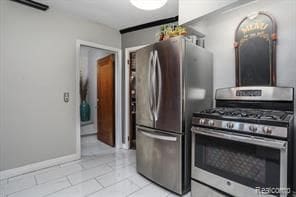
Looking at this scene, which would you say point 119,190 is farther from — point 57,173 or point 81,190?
point 57,173

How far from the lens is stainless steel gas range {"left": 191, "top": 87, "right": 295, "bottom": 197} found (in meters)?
1.26

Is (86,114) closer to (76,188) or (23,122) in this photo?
(23,122)

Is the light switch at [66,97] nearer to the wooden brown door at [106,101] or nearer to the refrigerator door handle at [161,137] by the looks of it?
the wooden brown door at [106,101]

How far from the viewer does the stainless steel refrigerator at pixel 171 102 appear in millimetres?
1867

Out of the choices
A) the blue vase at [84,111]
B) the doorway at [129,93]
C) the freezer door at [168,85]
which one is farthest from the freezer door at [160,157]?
the blue vase at [84,111]

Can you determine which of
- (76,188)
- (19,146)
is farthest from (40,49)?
(76,188)

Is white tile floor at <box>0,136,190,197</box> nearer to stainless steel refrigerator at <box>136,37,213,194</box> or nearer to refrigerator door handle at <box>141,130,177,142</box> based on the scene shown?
stainless steel refrigerator at <box>136,37,213,194</box>

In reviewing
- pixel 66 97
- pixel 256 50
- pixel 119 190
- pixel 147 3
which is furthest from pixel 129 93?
pixel 256 50

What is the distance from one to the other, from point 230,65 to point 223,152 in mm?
1081

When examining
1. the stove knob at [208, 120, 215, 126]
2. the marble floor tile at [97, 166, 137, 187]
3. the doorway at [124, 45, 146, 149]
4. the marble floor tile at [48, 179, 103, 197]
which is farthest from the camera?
the doorway at [124, 45, 146, 149]

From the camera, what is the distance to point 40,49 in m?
2.64

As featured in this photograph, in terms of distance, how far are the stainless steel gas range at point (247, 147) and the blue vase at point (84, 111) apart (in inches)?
145

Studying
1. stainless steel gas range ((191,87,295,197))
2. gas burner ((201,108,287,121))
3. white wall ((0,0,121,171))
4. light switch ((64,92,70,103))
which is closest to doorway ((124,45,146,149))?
white wall ((0,0,121,171))

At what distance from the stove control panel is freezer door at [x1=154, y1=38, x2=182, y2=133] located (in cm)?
26
